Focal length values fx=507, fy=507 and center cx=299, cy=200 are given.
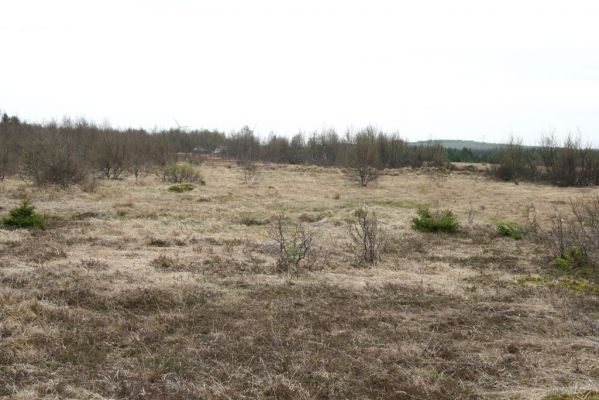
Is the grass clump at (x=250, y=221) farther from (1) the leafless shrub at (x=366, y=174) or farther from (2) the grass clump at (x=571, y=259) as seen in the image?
(1) the leafless shrub at (x=366, y=174)

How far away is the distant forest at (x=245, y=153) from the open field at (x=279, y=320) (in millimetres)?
10263

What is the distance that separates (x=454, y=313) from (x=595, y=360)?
1.65m

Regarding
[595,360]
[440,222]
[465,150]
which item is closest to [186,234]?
[440,222]

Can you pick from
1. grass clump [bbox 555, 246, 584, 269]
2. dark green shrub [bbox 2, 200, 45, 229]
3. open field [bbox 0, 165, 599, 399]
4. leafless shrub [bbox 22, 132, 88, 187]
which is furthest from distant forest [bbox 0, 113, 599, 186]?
grass clump [bbox 555, 246, 584, 269]

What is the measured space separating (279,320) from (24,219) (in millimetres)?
8209

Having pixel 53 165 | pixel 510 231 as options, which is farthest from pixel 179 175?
pixel 510 231

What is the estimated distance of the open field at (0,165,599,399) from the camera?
398 cm

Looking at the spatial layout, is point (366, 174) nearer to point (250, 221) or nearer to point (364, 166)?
point (364, 166)

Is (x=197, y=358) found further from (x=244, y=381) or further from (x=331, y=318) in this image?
(x=331, y=318)

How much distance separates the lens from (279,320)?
216 inches

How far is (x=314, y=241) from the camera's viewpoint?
1055 centimetres

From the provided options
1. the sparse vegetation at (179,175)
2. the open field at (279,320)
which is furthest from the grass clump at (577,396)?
the sparse vegetation at (179,175)

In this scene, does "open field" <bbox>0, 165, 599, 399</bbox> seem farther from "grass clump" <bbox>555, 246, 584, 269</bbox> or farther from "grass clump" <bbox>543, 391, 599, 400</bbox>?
"grass clump" <bbox>555, 246, 584, 269</bbox>

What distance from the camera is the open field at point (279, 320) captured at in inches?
157
